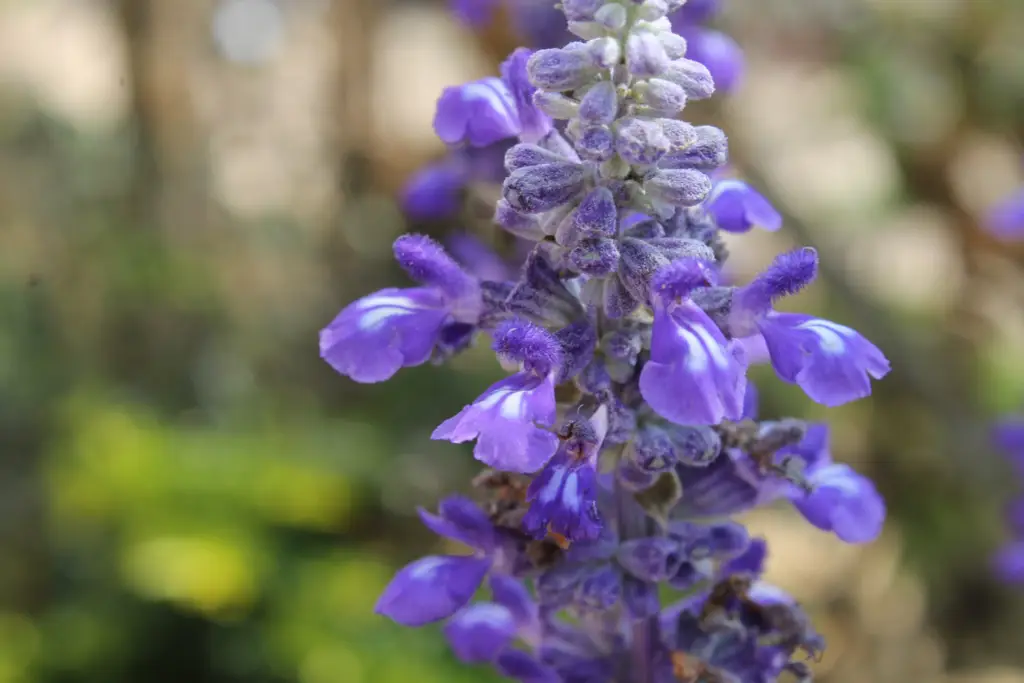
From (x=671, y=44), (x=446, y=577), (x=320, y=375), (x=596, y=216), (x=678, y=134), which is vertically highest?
(x=671, y=44)

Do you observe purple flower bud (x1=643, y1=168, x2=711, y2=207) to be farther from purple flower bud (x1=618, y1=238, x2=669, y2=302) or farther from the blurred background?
the blurred background

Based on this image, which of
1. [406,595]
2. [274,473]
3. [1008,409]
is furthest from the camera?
[1008,409]

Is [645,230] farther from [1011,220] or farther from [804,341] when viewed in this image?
[1011,220]

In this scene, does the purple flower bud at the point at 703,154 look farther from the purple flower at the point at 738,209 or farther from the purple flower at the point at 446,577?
the purple flower at the point at 446,577

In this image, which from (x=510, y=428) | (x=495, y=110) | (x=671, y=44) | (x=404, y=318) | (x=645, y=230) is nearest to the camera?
(x=510, y=428)

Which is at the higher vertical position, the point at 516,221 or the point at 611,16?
the point at 611,16

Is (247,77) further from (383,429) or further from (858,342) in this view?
(858,342)

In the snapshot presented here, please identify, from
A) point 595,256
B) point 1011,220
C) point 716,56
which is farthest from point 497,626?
point 1011,220

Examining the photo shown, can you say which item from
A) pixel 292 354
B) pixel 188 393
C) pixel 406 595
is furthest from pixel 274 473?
pixel 406 595

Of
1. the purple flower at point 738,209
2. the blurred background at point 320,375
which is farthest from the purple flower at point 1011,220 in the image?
the purple flower at point 738,209
